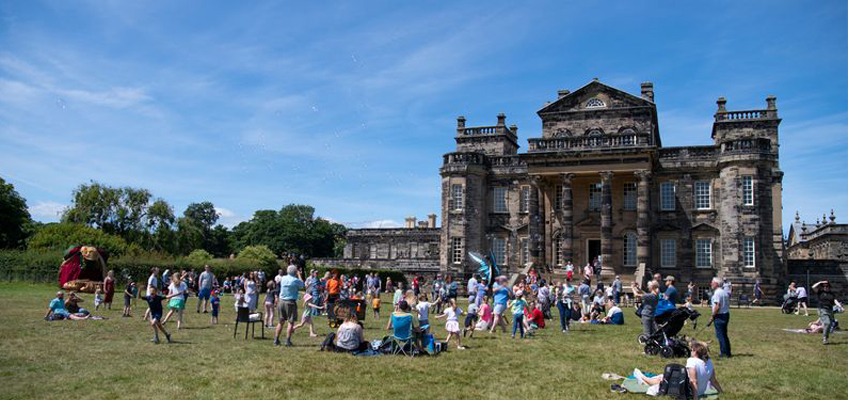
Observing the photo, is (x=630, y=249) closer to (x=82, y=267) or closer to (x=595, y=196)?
(x=595, y=196)

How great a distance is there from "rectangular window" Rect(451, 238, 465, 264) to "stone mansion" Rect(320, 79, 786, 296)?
0.08 meters

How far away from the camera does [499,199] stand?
4859 centimetres

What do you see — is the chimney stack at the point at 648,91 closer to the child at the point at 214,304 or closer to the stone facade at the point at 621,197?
the stone facade at the point at 621,197

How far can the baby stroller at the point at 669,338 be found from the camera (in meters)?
14.9

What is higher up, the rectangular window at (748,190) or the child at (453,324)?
the rectangular window at (748,190)

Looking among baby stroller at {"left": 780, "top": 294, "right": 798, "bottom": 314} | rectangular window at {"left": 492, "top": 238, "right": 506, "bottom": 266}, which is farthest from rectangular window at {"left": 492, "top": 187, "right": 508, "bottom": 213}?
baby stroller at {"left": 780, "top": 294, "right": 798, "bottom": 314}

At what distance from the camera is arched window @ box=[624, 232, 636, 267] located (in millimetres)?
44037

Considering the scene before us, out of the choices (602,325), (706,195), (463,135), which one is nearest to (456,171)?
(463,135)

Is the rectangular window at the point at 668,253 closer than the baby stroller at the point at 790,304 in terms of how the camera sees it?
No

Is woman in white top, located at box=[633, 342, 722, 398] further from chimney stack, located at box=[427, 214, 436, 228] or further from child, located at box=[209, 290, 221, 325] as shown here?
chimney stack, located at box=[427, 214, 436, 228]

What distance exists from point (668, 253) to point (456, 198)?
15.5 meters

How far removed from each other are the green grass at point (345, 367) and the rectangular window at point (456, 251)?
28.0 m

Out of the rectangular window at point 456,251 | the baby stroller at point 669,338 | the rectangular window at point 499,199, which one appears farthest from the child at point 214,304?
the rectangular window at point 499,199

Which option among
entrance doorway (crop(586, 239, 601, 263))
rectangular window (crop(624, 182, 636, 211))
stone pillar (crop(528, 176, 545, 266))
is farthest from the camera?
entrance doorway (crop(586, 239, 601, 263))
